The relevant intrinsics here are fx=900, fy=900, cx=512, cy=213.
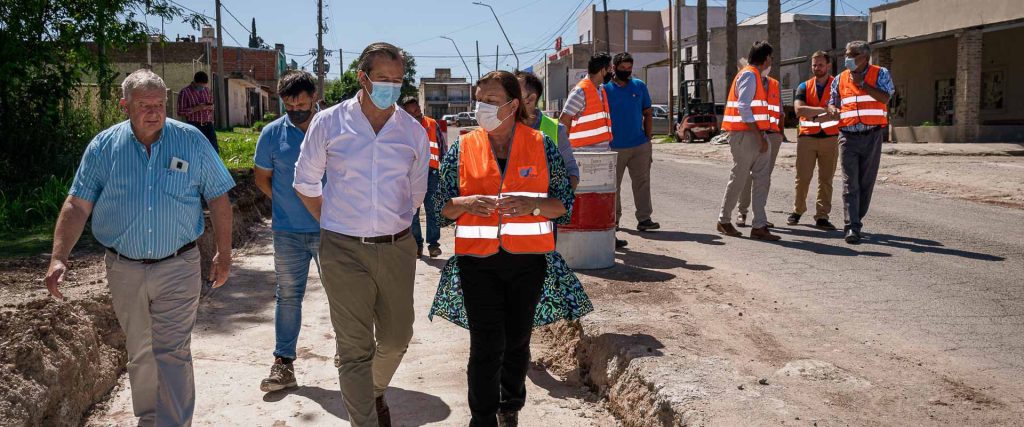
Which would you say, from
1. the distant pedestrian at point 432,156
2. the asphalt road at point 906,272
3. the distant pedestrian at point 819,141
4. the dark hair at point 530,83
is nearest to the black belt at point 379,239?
the dark hair at point 530,83

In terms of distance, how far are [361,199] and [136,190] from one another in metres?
1.06

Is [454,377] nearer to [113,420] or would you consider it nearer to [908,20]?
[113,420]

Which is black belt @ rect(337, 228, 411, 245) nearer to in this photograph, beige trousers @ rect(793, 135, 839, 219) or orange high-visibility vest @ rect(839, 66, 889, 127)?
orange high-visibility vest @ rect(839, 66, 889, 127)

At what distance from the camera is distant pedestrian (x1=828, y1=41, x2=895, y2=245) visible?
921 cm

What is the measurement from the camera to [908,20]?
2992cm

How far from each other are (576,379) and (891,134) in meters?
26.9

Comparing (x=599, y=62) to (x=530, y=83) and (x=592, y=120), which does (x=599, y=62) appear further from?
(x=530, y=83)

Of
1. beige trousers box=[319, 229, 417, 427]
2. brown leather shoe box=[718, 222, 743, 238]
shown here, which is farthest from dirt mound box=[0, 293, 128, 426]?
brown leather shoe box=[718, 222, 743, 238]

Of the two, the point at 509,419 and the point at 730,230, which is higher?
the point at 730,230

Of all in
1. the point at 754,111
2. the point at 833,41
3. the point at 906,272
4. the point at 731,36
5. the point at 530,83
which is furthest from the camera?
the point at 833,41

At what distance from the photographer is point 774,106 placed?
9805 mm

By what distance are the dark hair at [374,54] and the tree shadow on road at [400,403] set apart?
6.69 ft

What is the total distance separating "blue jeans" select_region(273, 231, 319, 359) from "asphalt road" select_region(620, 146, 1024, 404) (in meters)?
3.49

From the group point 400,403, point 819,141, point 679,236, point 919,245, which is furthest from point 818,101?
point 400,403
